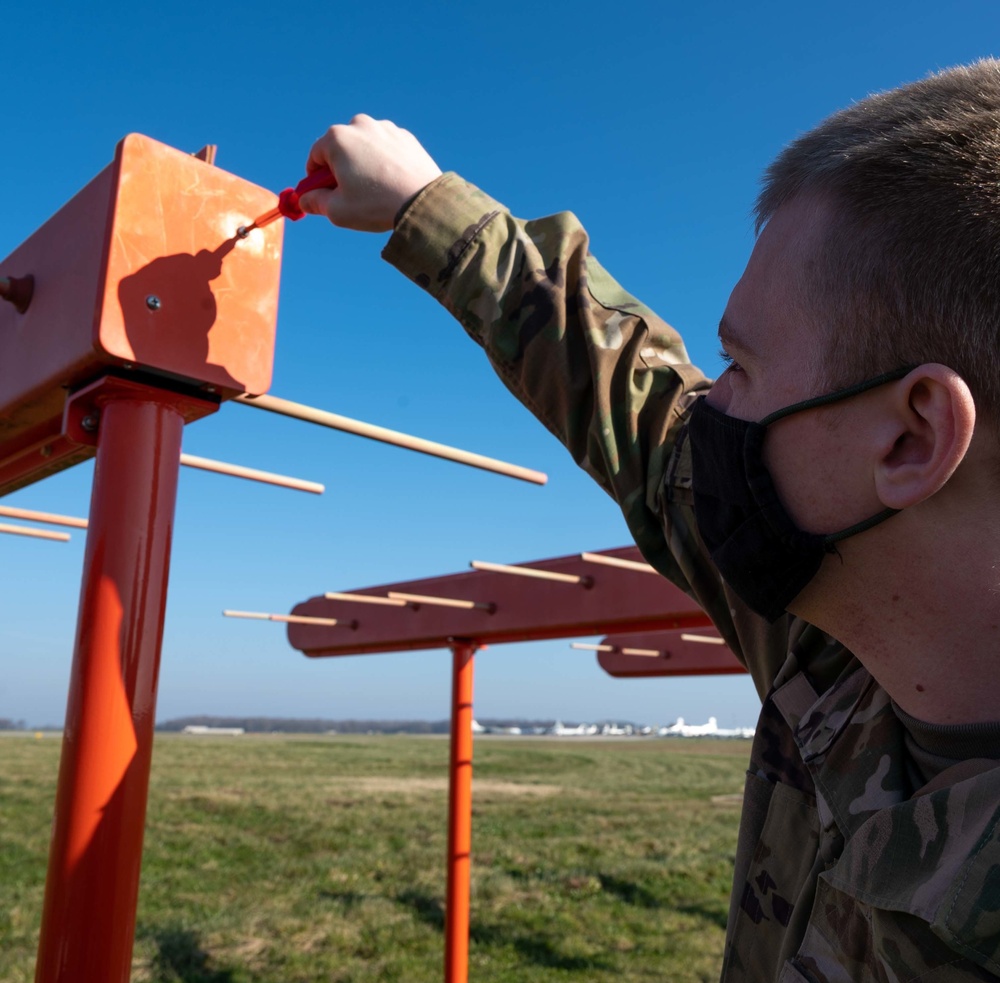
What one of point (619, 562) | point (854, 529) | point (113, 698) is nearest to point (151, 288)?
point (113, 698)

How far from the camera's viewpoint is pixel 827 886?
3.79ft

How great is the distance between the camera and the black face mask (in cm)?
115

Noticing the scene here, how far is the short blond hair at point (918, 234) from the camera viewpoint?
3.39 feet

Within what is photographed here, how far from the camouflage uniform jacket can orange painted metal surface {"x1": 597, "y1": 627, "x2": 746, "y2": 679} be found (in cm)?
503

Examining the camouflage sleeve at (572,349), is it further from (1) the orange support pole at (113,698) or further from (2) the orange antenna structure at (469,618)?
(2) the orange antenna structure at (469,618)

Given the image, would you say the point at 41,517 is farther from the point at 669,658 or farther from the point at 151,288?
the point at 669,658

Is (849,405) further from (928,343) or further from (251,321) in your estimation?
(251,321)

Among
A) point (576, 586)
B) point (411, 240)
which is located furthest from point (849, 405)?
point (576, 586)

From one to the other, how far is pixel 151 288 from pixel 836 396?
117 centimetres

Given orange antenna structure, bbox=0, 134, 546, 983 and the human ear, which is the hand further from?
the human ear

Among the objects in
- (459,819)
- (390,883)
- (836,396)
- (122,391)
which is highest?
(122,391)

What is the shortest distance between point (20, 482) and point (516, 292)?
4.65 ft

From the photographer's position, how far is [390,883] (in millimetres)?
9766

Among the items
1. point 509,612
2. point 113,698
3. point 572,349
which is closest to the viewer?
point 113,698
